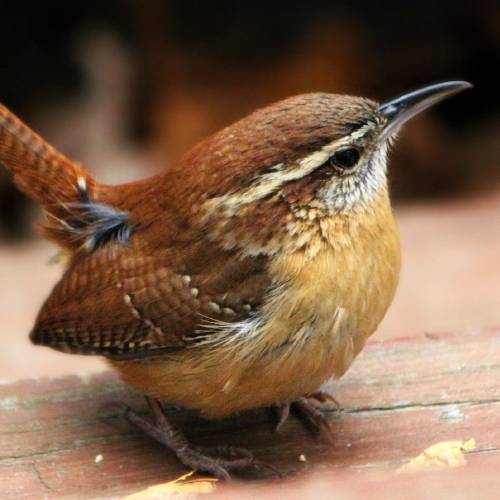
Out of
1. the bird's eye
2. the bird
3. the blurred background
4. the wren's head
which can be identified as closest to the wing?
the bird

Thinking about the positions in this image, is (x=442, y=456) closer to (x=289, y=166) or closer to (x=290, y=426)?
(x=290, y=426)

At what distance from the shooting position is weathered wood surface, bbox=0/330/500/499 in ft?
12.4

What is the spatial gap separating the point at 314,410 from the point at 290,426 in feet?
0.39

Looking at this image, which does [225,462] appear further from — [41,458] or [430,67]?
[430,67]

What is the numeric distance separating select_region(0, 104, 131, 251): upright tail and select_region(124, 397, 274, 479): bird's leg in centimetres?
68

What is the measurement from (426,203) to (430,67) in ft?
5.00

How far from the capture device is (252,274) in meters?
3.75

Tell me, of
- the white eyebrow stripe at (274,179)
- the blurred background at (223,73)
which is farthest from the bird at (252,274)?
the blurred background at (223,73)

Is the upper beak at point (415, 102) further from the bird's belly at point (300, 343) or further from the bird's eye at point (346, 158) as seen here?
the bird's belly at point (300, 343)

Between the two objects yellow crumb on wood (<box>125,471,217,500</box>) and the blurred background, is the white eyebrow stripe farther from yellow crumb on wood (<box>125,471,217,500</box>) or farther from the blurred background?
the blurred background

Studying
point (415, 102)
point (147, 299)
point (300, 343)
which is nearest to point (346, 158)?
point (415, 102)

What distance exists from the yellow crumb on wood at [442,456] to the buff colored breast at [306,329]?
0.37m

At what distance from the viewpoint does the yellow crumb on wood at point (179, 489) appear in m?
3.55

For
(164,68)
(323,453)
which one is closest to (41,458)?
(323,453)
